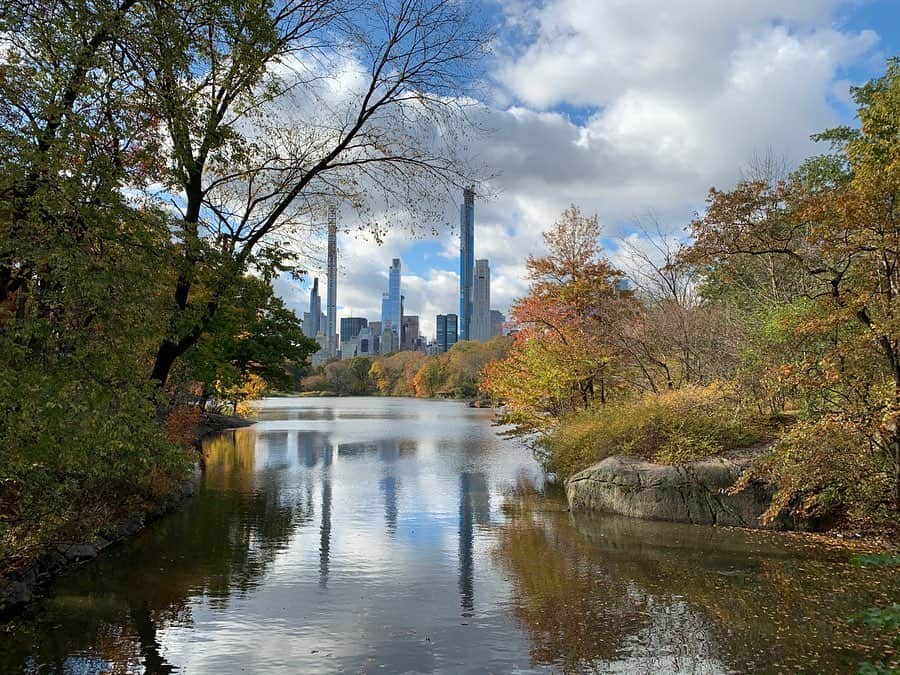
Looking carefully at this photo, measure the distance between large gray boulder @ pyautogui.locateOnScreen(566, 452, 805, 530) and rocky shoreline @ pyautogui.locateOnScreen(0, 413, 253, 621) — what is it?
871cm

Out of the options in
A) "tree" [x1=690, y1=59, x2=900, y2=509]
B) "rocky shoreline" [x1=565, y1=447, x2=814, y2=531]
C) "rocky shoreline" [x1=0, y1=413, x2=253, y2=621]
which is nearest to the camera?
"rocky shoreline" [x1=0, y1=413, x2=253, y2=621]

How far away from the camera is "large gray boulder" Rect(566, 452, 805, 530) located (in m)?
12.0

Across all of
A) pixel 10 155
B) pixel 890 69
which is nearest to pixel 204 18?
pixel 10 155

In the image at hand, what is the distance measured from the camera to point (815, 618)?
7.20 m

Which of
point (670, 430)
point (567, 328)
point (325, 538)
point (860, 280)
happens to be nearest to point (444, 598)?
point (325, 538)

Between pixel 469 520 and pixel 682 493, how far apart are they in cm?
423

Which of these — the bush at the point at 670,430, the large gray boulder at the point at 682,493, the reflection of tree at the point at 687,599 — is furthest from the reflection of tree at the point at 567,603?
the bush at the point at 670,430

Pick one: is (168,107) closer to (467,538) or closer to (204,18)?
(204,18)

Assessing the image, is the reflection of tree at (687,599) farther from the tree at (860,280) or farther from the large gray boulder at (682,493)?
the tree at (860,280)

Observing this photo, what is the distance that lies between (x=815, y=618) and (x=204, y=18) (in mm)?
10219

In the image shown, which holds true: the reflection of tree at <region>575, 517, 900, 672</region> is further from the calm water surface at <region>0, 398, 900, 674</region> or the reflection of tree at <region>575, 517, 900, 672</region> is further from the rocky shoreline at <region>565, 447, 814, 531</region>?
the rocky shoreline at <region>565, 447, 814, 531</region>

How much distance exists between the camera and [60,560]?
30.1 feet

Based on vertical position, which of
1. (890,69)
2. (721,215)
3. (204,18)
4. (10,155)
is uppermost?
(890,69)

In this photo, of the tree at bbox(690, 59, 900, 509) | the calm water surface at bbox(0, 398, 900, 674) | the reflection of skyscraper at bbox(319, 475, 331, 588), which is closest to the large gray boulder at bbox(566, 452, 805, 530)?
the calm water surface at bbox(0, 398, 900, 674)
